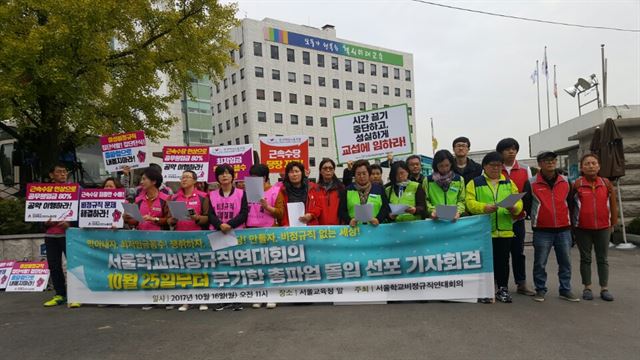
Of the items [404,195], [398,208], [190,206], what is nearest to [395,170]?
[404,195]

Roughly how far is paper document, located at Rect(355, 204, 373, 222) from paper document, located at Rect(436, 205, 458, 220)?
79 cm

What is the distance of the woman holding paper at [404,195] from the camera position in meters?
5.45

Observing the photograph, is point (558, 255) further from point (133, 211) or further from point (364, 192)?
point (133, 211)

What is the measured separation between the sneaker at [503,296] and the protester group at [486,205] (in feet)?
0.04

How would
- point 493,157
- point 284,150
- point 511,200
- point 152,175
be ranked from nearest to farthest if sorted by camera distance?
point 511,200 → point 493,157 → point 152,175 → point 284,150

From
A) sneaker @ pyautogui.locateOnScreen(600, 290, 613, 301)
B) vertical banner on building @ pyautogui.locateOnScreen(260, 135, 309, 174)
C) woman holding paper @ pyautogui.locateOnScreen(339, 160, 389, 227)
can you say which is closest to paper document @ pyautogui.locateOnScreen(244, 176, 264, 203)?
woman holding paper @ pyautogui.locateOnScreen(339, 160, 389, 227)

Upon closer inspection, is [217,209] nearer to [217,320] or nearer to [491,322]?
[217,320]

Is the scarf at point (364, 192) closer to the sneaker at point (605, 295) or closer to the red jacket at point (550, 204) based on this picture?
the red jacket at point (550, 204)

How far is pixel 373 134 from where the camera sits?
24.7ft

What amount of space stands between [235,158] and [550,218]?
544cm

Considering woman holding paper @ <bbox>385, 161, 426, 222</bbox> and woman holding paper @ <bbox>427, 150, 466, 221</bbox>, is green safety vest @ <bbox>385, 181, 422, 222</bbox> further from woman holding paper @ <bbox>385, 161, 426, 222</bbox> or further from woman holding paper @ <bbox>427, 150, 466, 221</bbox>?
woman holding paper @ <bbox>427, 150, 466, 221</bbox>

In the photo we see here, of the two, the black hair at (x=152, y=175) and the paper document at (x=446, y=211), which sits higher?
the black hair at (x=152, y=175)

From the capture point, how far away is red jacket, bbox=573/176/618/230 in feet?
17.9

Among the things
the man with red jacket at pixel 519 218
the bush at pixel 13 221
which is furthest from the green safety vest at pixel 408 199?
the bush at pixel 13 221
